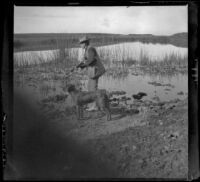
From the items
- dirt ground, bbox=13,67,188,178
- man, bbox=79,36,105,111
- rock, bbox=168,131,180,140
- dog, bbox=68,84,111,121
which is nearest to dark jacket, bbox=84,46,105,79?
man, bbox=79,36,105,111

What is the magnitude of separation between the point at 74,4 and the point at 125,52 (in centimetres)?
65

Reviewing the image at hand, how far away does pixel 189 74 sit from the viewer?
8.54 ft

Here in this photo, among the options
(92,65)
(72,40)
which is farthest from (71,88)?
(72,40)

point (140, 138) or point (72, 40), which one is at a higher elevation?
point (72, 40)

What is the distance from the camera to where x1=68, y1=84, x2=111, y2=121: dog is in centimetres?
262

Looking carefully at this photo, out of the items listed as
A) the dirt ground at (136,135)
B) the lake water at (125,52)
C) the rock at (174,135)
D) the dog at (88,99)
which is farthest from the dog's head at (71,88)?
the rock at (174,135)

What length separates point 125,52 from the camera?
2.68 m

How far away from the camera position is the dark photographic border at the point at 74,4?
8.26 feet

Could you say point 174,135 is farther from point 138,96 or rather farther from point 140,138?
point 138,96

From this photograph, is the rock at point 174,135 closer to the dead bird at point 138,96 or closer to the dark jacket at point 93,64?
the dead bird at point 138,96

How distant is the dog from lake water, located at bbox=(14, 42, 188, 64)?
32cm

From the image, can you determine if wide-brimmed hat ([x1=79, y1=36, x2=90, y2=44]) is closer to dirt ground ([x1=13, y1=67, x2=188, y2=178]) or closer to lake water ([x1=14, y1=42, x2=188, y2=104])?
lake water ([x1=14, y1=42, x2=188, y2=104])

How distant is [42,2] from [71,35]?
1.29ft

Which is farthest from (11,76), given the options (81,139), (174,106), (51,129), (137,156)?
(174,106)
